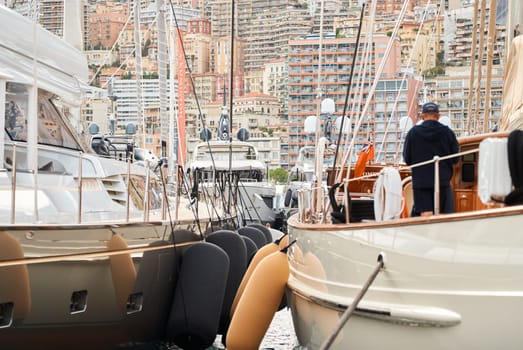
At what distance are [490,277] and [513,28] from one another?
22.1ft

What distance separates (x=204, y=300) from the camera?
41.2 ft

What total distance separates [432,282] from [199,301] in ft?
15.4

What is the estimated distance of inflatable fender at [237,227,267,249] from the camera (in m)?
17.4

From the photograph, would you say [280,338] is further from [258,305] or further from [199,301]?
[258,305]

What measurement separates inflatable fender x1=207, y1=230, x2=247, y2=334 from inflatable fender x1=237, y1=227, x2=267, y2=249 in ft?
10.2

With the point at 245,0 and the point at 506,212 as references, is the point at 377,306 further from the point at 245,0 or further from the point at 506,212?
the point at 245,0

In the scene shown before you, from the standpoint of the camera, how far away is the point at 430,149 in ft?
30.5

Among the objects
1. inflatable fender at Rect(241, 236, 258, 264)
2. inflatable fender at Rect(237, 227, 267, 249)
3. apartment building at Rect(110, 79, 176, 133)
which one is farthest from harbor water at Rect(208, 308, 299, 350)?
apartment building at Rect(110, 79, 176, 133)

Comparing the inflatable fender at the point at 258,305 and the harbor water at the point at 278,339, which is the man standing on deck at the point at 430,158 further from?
the harbor water at the point at 278,339

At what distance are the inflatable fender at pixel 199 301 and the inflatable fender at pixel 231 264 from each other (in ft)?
3.54

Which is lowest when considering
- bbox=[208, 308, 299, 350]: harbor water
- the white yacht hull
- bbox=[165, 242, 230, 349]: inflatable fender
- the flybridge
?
bbox=[208, 308, 299, 350]: harbor water

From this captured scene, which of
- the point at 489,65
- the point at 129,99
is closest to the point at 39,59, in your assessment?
the point at 489,65

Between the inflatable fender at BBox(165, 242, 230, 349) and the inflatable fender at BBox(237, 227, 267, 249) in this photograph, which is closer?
the inflatable fender at BBox(165, 242, 230, 349)

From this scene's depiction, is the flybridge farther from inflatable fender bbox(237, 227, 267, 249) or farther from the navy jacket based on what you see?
the navy jacket
